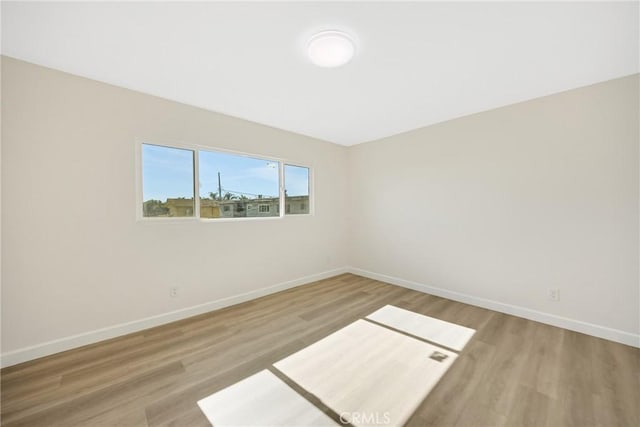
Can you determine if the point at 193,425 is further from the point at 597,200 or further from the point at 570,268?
the point at 597,200

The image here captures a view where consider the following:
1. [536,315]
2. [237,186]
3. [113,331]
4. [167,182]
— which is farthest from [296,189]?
[536,315]

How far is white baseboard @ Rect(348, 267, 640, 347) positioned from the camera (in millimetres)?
2195

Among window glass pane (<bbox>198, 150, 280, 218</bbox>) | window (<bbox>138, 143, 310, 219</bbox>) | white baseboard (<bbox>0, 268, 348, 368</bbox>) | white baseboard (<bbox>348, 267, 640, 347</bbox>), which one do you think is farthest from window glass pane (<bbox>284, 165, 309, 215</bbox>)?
white baseboard (<bbox>348, 267, 640, 347</bbox>)

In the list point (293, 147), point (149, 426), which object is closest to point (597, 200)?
point (293, 147)

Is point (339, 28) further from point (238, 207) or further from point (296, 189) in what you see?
point (296, 189)

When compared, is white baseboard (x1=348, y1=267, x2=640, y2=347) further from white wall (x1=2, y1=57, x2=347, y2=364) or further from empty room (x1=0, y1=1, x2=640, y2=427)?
white wall (x1=2, y1=57, x2=347, y2=364)

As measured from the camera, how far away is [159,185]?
262 centimetres

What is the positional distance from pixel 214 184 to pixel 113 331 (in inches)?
71.7

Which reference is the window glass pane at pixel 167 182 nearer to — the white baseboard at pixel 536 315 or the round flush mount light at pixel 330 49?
the round flush mount light at pixel 330 49

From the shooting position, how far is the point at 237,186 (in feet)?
10.8

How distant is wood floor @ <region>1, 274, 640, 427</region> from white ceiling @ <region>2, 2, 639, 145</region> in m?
2.50

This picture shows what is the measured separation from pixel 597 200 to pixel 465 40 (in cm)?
210

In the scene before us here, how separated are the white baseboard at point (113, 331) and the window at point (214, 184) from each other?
110 cm

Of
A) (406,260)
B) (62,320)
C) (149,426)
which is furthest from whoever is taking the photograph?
(406,260)
